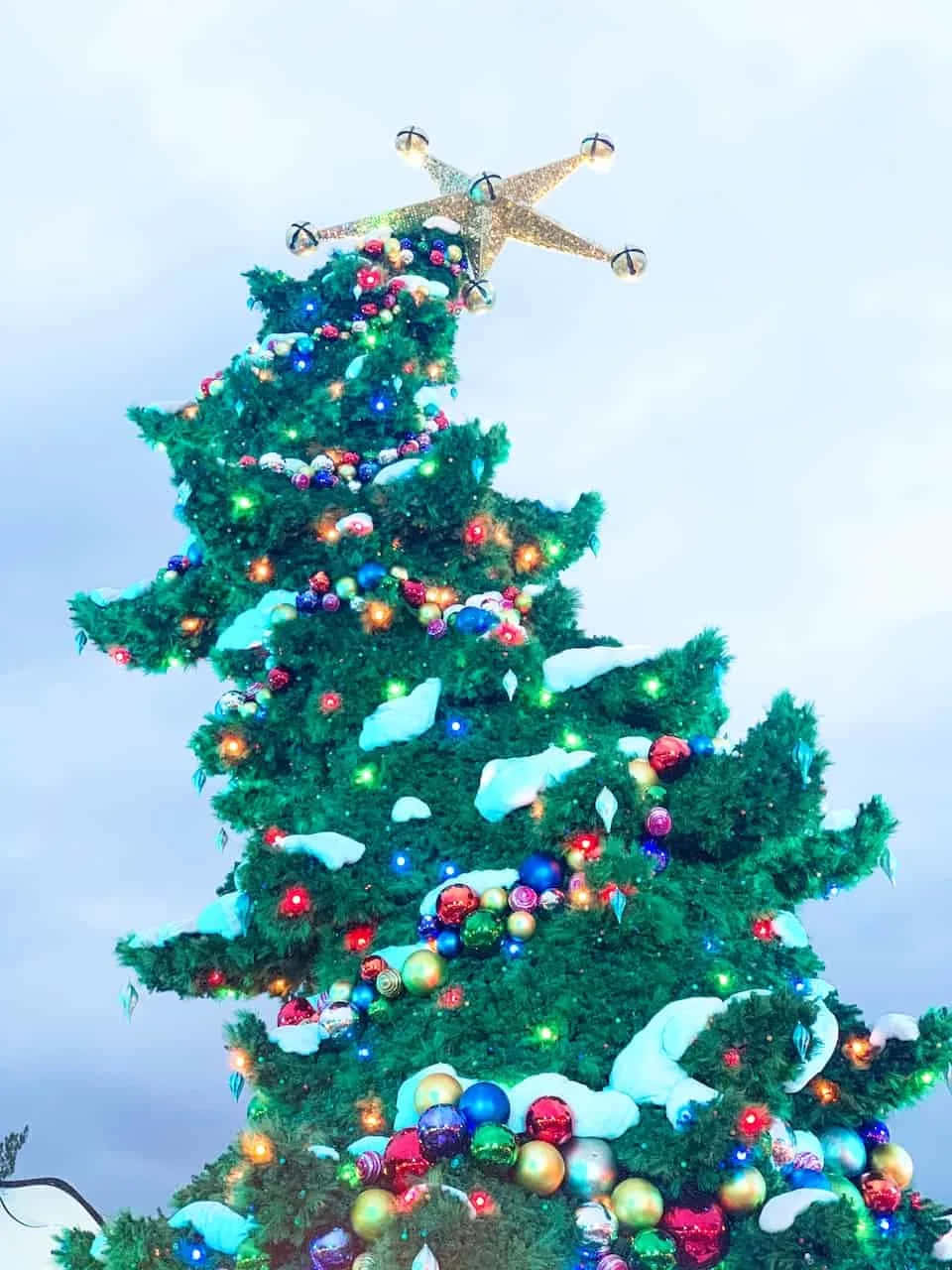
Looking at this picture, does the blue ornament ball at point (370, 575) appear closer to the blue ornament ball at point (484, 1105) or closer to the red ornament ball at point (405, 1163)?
the blue ornament ball at point (484, 1105)

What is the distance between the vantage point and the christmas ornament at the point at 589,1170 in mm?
4469

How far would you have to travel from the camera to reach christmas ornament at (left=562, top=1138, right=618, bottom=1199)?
4.47m

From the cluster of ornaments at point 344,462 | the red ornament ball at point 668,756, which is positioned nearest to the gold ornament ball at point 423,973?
the red ornament ball at point 668,756

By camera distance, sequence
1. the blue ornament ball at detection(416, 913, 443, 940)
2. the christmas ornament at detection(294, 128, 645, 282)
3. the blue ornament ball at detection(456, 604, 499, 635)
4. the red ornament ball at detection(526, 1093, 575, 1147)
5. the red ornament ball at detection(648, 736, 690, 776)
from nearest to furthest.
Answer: the red ornament ball at detection(526, 1093, 575, 1147), the blue ornament ball at detection(416, 913, 443, 940), the red ornament ball at detection(648, 736, 690, 776), the blue ornament ball at detection(456, 604, 499, 635), the christmas ornament at detection(294, 128, 645, 282)

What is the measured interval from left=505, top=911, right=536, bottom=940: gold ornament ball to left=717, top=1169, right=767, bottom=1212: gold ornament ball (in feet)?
4.70

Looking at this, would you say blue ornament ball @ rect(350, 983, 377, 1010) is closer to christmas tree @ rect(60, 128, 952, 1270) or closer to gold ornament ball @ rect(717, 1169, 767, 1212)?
christmas tree @ rect(60, 128, 952, 1270)

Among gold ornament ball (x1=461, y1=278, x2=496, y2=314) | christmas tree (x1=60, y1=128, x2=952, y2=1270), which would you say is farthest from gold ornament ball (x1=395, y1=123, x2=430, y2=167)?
christmas tree (x1=60, y1=128, x2=952, y2=1270)

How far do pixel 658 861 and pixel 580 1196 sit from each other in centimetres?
163

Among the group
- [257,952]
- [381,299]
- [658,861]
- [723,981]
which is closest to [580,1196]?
[723,981]

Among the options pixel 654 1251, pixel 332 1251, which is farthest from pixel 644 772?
pixel 332 1251

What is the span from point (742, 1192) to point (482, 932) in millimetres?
1605

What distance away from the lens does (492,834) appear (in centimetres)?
584

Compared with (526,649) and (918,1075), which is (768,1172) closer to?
(918,1075)

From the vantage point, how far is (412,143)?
1012 cm
